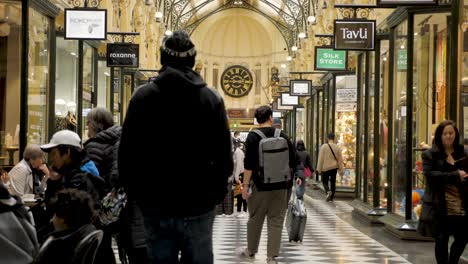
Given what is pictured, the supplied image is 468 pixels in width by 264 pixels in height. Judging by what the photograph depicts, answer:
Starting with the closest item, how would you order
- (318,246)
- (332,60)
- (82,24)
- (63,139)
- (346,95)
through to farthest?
(63,139)
(318,246)
(82,24)
(332,60)
(346,95)

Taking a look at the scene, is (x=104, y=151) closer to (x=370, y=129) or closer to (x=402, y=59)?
(x=402, y=59)

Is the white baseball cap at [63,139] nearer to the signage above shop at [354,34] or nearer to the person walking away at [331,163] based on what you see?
the signage above shop at [354,34]

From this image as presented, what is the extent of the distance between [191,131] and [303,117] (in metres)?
33.1

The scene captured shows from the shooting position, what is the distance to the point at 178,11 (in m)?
44.6

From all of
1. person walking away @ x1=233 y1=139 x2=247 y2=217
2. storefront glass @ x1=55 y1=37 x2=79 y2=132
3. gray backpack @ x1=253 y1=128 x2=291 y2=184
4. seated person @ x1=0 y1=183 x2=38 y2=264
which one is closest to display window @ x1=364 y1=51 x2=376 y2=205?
person walking away @ x1=233 y1=139 x2=247 y2=217

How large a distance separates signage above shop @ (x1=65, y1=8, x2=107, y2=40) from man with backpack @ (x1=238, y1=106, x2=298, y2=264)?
22.2 ft

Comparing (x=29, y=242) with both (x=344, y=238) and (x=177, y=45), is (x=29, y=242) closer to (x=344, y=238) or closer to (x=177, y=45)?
(x=177, y=45)

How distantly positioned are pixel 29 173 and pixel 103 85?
13.7 metres

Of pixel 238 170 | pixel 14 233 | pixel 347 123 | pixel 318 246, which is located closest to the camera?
pixel 14 233

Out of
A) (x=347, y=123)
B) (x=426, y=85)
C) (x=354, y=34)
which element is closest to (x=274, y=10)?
(x=347, y=123)

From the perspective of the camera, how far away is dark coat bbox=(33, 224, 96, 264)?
14.1ft

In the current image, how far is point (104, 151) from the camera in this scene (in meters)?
6.91

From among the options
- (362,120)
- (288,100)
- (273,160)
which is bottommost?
(273,160)

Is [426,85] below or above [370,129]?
above
